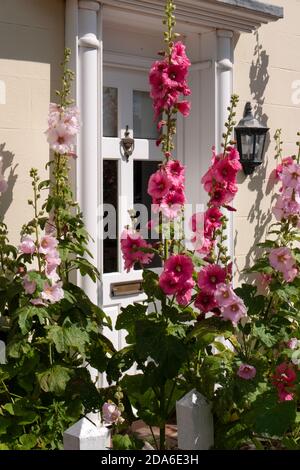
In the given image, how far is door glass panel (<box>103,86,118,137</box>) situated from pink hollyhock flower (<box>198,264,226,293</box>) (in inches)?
67.9

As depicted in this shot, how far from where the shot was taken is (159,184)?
2.85 m

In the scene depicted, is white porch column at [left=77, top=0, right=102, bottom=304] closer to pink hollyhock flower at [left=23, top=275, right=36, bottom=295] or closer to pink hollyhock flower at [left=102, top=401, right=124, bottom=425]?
pink hollyhock flower at [left=23, top=275, right=36, bottom=295]

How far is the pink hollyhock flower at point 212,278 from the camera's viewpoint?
9.15 feet

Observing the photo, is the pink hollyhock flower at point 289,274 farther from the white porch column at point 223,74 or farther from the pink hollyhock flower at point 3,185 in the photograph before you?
the white porch column at point 223,74

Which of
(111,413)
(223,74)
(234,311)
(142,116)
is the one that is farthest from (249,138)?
(111,413)

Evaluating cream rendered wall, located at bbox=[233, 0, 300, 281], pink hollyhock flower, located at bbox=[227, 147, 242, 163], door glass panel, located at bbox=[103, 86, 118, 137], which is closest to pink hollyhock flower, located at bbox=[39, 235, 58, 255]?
pink hollyhock flower, located at bbox=[227, 147, 242, 163]

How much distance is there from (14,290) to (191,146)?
191 centimetres

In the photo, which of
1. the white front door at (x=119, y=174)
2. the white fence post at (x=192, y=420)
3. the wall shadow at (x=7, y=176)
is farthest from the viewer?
the white front door at (x=119, y=174)

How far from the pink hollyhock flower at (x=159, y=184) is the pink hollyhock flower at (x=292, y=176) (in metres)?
0.49

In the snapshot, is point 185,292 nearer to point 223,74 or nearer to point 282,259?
point 282,259

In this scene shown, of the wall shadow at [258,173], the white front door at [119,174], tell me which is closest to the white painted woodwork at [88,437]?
the white front door at [119,174]

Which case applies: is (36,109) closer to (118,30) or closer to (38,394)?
(118,30)

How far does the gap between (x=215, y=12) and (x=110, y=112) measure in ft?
2.87

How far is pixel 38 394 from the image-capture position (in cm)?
319
